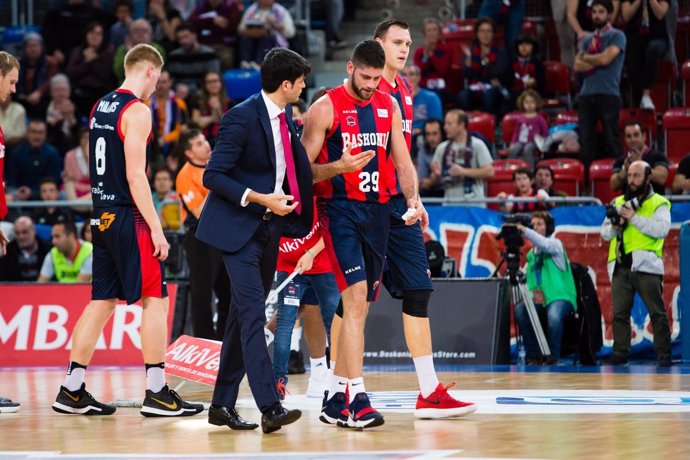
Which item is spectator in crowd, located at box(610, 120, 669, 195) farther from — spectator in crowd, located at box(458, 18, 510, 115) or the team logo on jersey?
the team logo on jersey

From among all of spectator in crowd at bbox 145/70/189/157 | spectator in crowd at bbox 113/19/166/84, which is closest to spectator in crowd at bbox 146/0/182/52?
spectator in crowd at bbox 113/19/166/84

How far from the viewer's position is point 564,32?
56.4 feet

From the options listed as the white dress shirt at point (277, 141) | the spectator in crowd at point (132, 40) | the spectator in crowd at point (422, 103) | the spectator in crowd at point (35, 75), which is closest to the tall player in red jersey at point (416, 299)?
the white dress shirt at point (277, 141)

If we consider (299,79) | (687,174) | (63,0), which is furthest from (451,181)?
(63,0)

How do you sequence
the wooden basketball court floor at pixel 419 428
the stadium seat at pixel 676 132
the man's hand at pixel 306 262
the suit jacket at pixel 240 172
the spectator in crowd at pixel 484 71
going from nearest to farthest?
the wooden basketball court floor at pixel 419 428 → the suit jacket at pixel 240 172 → the man's hand at pixel 306 262 → the stadium seat at pixel 676 132 → the spectator in crowd at pixel 484 71

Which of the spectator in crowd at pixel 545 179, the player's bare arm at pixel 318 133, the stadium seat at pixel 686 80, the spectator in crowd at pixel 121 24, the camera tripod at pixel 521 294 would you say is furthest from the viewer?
the spectator in crowd at pixel 121 24

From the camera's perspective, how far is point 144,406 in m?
7.98

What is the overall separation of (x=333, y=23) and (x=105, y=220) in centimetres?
1219

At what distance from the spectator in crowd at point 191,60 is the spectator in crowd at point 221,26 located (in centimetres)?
67

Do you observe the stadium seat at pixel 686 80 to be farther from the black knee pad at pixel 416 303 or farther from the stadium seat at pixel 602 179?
the black knee pad at pixel 416 303

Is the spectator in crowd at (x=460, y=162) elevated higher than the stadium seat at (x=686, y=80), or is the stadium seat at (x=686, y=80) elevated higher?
the stadium seat at (x=686, y=80)

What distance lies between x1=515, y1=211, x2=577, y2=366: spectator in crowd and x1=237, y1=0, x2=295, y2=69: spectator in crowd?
6835mm

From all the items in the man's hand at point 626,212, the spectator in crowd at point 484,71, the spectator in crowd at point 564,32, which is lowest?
the man's hand at point 626,212

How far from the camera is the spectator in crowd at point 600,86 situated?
15.1 metres
